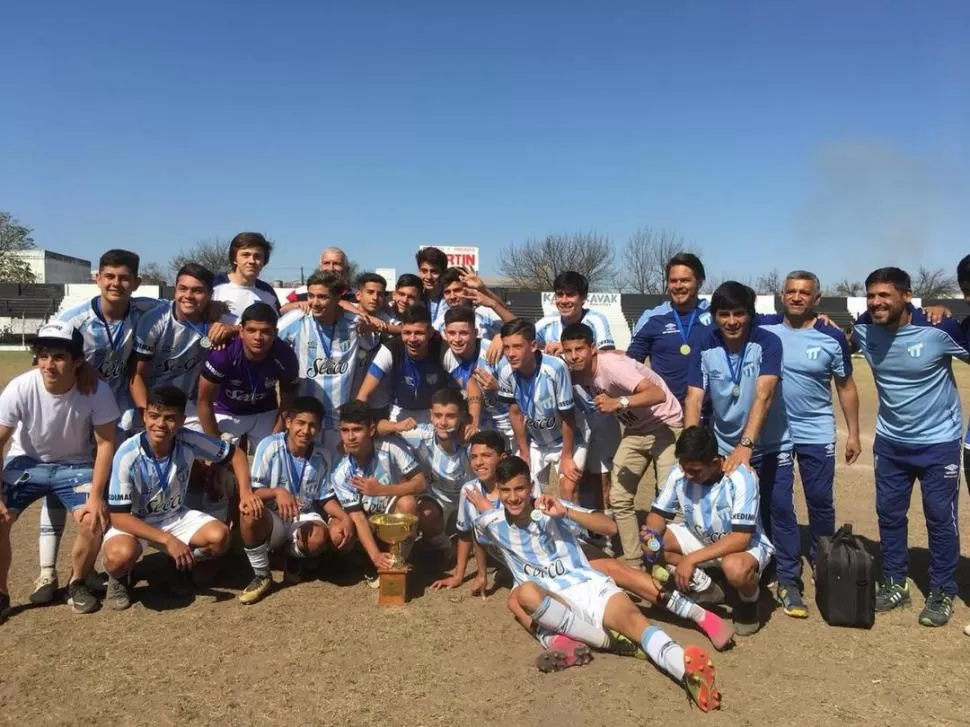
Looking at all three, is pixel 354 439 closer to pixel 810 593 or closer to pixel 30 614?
pixel 30 614

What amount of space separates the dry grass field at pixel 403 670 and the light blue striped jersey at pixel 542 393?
1.30 metres

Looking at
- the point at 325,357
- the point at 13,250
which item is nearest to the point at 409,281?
the point at 325,357

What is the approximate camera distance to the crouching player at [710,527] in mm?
4273

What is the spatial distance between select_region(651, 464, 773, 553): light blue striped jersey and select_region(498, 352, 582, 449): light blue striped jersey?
3.58 ft

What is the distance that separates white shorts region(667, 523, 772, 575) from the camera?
4.36 metres

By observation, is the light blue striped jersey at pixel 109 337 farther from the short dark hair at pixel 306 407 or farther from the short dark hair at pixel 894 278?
the short dark hair at pixel 894 278

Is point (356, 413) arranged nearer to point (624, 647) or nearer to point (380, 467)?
point (380, 467)

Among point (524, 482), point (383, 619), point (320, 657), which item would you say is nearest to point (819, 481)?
point (524, 482)

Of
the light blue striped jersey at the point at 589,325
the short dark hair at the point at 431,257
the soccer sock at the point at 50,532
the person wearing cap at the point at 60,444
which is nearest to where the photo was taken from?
the person wearing cap at the point at 60,444

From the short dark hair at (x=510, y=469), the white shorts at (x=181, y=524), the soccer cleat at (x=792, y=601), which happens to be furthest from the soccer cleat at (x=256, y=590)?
the soccer cleat at (x=792, y=601)

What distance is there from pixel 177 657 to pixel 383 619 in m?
1.21

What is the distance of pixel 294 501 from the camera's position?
505 centimetres

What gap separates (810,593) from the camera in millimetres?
5074

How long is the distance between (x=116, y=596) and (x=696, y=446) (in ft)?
12.5
